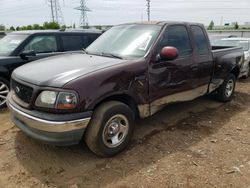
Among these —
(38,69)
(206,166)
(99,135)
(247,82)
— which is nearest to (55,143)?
(99,135)

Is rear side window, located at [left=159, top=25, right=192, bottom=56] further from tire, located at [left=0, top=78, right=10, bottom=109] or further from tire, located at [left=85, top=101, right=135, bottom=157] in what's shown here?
tire, located at [left=0, top=78, right=10, bottom=109]

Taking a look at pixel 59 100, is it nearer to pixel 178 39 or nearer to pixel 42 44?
pixel 178 39

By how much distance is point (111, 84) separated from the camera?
11.0 feet

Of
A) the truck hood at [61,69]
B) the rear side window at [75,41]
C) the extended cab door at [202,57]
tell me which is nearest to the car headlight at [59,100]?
the truck hood at [61,69]

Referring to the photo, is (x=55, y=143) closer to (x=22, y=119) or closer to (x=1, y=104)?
(x=22, y=119)

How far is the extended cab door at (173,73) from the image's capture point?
12.9ft

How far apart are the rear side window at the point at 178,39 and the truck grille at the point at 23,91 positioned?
6.95 ft

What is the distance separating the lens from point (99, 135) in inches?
130

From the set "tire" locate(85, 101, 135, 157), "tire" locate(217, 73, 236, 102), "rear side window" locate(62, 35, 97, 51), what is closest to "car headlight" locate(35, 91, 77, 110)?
"tire" locate(85, 101, 135, 157)

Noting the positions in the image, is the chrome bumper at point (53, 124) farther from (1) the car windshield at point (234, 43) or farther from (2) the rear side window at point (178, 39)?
(1) the car windshield at point (234, 43)

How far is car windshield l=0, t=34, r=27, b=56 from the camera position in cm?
571

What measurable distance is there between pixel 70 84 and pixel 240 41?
8.88 m

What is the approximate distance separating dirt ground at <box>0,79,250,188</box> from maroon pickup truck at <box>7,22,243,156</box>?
12.9 inches

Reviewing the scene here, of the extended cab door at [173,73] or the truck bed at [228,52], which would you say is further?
the truck bed at [228,52]
